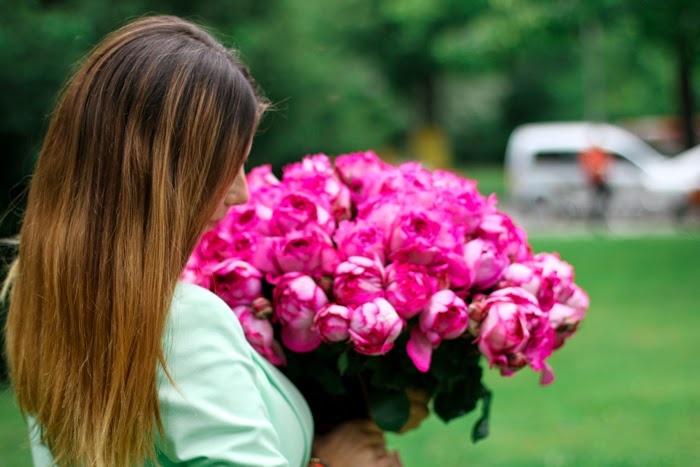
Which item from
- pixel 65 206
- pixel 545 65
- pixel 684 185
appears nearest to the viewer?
pixel 65 206

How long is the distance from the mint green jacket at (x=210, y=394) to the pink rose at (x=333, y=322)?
248 millimetres

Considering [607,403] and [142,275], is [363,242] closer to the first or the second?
[142,275]

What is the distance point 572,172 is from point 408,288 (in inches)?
952

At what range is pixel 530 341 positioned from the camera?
1873mm

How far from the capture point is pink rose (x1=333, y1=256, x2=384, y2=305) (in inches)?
71.1

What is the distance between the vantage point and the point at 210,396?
1502 mm

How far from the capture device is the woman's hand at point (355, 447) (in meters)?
1.90

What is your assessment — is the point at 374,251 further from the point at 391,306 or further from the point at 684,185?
the point at 684,185

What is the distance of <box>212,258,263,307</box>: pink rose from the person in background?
737 inches

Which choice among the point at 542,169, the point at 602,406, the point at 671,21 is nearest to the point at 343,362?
the point at 602,406

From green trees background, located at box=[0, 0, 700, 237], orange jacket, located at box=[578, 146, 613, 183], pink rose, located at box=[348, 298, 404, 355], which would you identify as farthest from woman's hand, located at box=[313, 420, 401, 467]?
orange jacket, located at box=[578, 146, 613, 183]

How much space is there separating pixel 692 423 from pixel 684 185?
44.7 ft

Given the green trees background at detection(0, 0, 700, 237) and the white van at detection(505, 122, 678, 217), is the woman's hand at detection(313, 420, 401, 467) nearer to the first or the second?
the green trees background at detection(0, 0, 700, 237)

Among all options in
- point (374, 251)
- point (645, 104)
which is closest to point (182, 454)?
point (374, 251)
